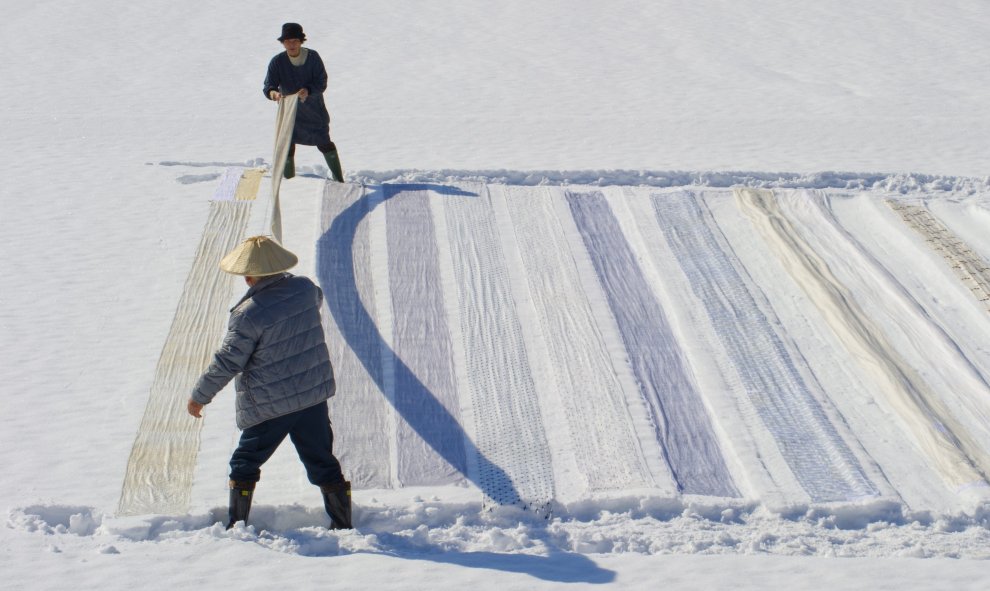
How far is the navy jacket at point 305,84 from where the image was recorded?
7848 mm

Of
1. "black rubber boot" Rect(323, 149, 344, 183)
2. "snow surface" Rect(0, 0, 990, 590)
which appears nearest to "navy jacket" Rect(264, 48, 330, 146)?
"black rubber boot" Rect(323, 149, 344, 183)

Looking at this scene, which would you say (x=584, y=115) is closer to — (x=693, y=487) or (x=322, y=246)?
(x=322, y=246)

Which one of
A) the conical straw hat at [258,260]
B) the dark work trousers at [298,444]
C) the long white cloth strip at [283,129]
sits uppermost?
the long white cloth strip at [283,129]

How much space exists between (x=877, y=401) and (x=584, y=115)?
569cm

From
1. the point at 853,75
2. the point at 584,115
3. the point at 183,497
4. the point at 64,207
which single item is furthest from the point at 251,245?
the point at 853,75

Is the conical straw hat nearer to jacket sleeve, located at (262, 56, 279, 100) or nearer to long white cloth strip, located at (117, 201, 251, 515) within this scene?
long white cloth strip, located at (117, 201, 251, 515)

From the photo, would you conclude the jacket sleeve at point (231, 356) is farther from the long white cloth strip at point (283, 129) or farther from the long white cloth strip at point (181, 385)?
the long white cloth strip at point (283, 129)

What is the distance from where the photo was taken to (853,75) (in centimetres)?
1238

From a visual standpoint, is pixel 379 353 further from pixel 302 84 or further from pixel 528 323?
pixel 302 84

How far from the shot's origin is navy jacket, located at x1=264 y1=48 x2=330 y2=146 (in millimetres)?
Answer: 7848

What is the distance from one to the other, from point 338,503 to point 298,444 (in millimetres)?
313

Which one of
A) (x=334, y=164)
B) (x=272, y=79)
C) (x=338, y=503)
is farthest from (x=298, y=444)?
(x=334, y=164)

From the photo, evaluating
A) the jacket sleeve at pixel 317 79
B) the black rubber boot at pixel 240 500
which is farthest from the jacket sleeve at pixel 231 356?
the jacket sleeve at pixel 317 79

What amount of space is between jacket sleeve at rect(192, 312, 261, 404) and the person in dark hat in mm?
3638
